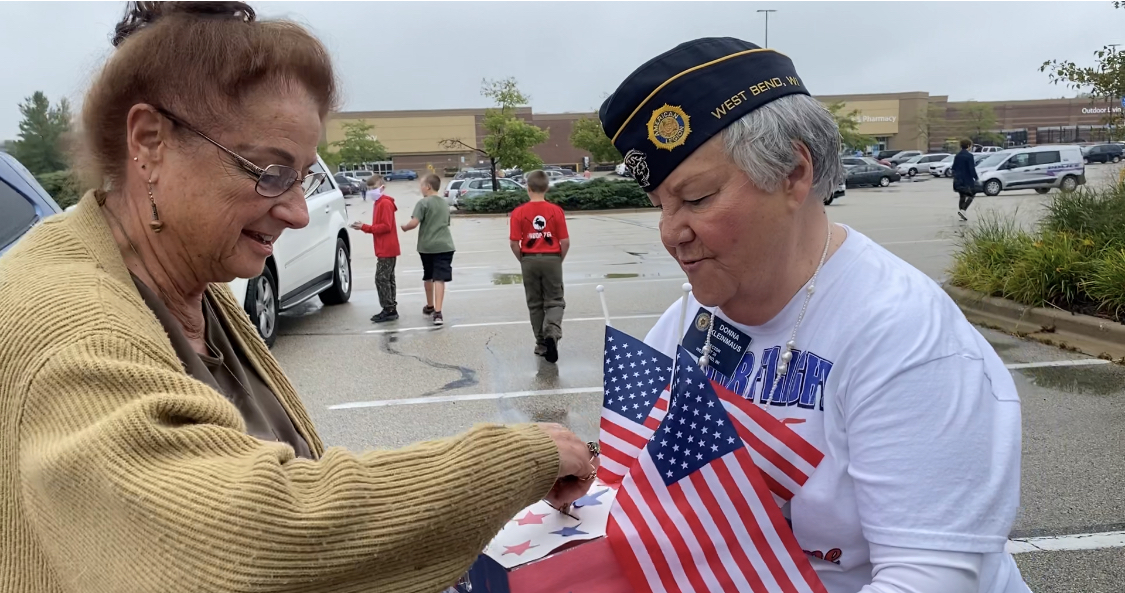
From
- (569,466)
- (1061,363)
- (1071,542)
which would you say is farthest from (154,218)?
(1061,363)

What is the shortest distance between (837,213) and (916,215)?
285 cm

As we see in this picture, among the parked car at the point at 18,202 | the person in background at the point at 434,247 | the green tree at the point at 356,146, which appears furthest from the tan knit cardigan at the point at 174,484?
the green tree at the point at 356,146

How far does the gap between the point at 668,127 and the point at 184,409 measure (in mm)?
1037

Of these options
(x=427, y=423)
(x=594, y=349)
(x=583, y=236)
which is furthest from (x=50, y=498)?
(x=583, y=236)

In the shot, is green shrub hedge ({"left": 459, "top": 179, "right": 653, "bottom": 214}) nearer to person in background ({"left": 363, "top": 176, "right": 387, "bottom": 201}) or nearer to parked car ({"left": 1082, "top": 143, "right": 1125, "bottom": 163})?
person in background ({"left": 363, "top": 176, "right": 387, "bottom": 201})

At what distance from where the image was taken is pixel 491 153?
37531 millimetres

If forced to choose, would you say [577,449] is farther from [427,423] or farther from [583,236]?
[583,236]

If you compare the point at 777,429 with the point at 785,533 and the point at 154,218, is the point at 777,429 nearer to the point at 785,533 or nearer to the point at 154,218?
the point at 785,533

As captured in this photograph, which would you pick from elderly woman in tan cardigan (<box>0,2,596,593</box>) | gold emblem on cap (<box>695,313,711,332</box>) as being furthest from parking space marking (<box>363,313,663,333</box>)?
elderly woman in tan cardigan (<box>0,2,596,593</box>)

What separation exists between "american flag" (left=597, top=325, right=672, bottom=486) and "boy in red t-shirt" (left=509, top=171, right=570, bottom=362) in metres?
5.95

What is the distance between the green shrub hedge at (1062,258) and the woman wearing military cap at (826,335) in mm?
7429

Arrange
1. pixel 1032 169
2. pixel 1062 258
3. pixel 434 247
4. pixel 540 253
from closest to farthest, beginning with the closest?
pixel 540 253, pixel 1062 258, pixel 434 247, pixel 1032 169

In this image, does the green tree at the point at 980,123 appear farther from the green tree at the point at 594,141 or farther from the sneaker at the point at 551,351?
the sneaker at the point at 551,351

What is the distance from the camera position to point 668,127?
1636 millimetres
